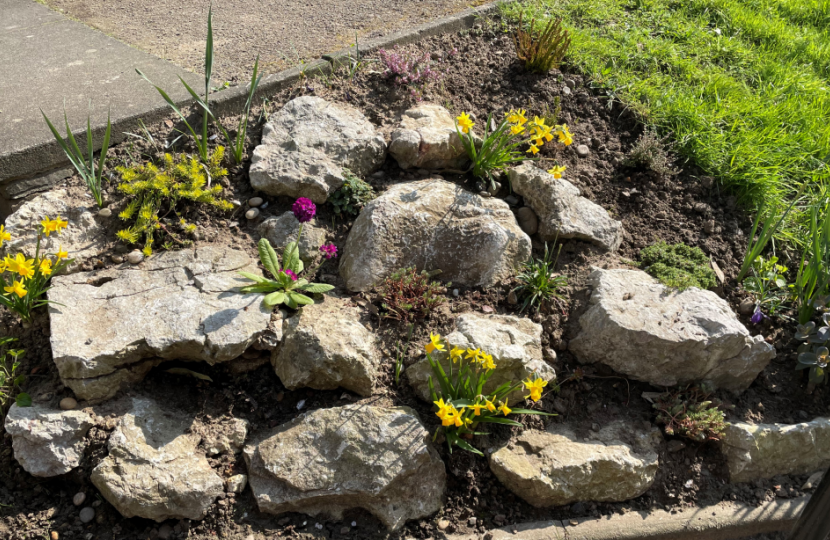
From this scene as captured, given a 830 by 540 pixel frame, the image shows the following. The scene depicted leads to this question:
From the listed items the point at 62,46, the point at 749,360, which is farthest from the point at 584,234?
the point at 62,46

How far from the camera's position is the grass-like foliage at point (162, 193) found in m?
3.31

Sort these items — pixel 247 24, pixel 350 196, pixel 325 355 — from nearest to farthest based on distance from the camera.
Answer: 1. pixel 325 355
2. pixel 350 196
3. pixel 247 24

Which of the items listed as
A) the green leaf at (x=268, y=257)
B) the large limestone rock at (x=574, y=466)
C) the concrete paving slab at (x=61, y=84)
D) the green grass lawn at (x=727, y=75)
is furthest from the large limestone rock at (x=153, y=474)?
the green grass lawn at (x=727, y=75)

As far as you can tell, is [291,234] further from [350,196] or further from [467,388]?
[467,388]

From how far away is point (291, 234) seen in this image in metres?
3.45

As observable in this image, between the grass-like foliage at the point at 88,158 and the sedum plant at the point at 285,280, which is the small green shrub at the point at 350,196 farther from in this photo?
the grass-like foliage at the point at 88,158

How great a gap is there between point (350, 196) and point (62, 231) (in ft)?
5.30

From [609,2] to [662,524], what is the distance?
4534 millimetres

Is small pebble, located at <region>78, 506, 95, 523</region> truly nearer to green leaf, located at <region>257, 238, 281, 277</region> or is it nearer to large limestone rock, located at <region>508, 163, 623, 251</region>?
green leaf, located at <region>257, 238, 281, 277</region>

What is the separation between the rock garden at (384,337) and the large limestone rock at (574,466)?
0.04 ft

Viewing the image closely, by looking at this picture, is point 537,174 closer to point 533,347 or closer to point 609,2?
point 533,347

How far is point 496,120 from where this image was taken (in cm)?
422

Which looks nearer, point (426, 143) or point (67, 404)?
point (67, 404)

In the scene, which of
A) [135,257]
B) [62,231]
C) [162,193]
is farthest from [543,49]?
[62,231]
